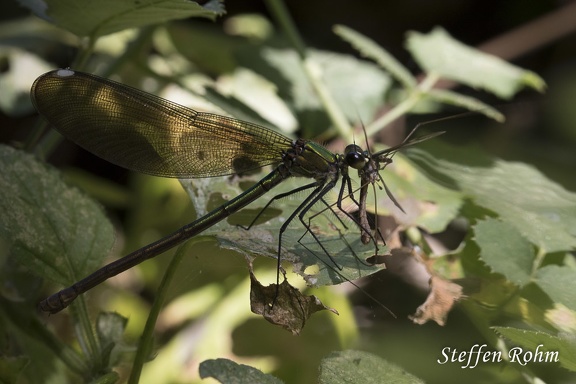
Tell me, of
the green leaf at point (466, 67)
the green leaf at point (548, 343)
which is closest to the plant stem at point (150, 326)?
the green leaf at point (548, 343)

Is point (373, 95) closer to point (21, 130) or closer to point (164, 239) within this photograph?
point (164, 239)

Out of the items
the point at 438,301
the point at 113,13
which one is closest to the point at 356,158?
the point at 438,301

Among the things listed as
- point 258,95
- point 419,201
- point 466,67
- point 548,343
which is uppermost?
point 466,67

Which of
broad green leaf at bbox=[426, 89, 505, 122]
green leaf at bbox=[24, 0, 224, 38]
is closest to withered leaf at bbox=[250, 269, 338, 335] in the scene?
green leaf at bbox=[24, 0, 224, 38]

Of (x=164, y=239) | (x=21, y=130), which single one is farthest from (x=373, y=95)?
(x=21, y=130)

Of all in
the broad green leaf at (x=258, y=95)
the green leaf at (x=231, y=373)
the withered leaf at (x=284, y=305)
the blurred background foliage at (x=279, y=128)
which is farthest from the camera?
the broad green leaf at (x=258, y=95)

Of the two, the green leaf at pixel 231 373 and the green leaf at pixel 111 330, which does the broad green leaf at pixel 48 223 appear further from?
the green leaf at pixel 231 373

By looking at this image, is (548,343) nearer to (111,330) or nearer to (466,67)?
(111,330)
